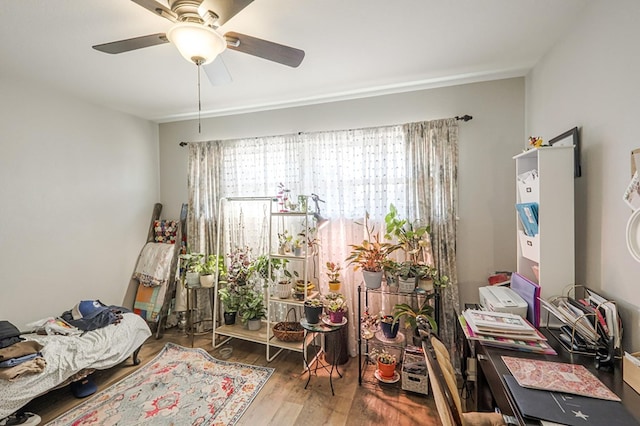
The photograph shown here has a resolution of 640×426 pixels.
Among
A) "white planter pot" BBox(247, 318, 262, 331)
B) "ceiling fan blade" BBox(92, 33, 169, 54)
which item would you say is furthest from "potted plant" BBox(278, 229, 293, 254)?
"ceiling fan blade" BBox(92, 33, 169, 54)

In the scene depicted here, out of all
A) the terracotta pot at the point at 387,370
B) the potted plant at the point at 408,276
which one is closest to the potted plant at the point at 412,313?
the potted plant at the point at 408,276

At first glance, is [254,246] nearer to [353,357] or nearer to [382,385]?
[353,357]

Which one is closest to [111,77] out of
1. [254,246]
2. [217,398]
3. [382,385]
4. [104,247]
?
[104,247]

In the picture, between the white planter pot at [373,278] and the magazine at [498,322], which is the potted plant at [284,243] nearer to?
the white planter pot at [373,278]

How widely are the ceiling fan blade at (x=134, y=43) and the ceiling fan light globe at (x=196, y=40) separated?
0.13m

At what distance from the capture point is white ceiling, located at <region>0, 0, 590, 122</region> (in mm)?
1559

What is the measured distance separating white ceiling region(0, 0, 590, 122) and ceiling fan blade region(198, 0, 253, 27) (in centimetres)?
31

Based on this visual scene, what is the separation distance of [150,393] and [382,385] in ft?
6.14

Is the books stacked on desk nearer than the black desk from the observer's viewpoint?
No

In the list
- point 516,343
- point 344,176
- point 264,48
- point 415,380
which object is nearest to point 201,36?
point 264,48

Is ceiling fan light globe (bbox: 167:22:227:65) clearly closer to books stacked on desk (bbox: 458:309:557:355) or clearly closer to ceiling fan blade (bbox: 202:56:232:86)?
ceiling fan blade (bbox: 202:56:232:86)

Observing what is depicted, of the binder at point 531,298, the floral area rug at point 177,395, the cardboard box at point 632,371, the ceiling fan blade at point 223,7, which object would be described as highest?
the ceiling fan blade at point 223,7

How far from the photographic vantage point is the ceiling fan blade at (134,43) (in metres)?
1.40

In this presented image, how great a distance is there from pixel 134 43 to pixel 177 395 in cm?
244
